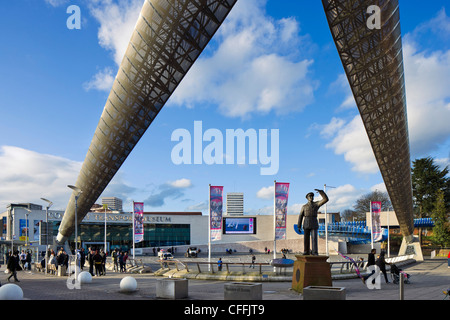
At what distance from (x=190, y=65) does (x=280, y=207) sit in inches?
657

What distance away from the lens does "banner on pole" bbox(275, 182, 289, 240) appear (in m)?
35.8

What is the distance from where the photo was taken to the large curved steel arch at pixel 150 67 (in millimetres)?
20641

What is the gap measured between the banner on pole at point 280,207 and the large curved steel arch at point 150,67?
13213 millimetres

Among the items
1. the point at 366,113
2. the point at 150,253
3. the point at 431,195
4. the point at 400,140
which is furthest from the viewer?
the point at 150,253

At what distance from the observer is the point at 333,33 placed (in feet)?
76.0

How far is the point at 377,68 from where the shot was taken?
81.5 ft

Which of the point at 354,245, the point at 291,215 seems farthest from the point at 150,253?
the point at 354,245

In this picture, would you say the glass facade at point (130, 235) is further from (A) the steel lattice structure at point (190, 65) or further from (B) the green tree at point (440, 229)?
(A) the steel lattice structure at point (190, 65)


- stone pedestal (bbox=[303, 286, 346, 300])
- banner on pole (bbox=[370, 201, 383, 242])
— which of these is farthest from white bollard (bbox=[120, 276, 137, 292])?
banner on pole (bbox=[370, 201, 383, 242])

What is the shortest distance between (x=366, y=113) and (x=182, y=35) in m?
15.9

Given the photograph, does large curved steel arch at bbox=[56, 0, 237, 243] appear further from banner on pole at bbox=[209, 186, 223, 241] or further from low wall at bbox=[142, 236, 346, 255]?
low wall at bbox=[142, 236, 346, 255]

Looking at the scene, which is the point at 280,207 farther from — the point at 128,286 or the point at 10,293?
the point at 10,293

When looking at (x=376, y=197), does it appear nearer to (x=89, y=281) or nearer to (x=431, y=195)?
(x=431, y=195)

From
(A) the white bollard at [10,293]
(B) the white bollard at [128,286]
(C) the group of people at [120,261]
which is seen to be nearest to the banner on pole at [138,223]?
(C) the group of people at [120,261]
